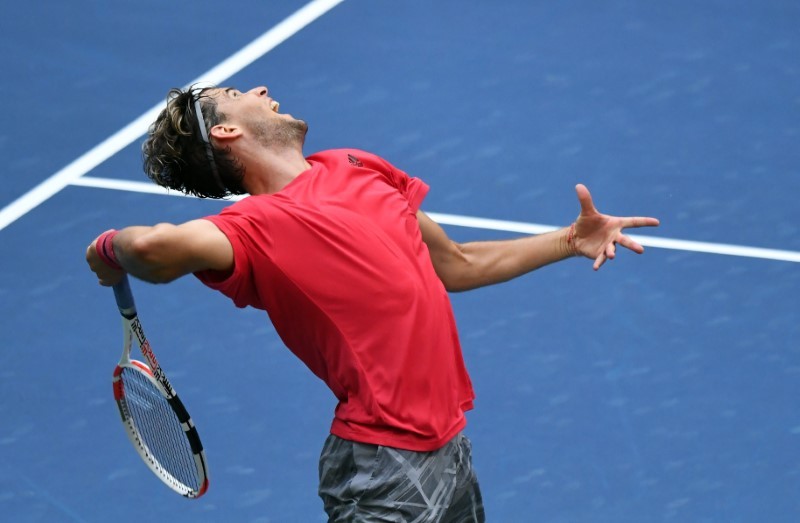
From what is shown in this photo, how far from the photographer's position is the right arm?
170 inches

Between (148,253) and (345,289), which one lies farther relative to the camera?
(345,289)

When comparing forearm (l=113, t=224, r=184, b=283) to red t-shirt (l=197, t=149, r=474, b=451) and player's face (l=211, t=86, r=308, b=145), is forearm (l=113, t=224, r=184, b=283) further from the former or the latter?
player's face (l=211, t=86, r=308, b=145)

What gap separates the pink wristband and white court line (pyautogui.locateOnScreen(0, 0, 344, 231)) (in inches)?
112

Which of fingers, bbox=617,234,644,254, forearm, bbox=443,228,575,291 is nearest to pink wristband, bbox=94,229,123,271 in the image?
forearm, bbox=443,228,575,291

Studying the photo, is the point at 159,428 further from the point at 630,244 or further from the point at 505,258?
the point at 630,244

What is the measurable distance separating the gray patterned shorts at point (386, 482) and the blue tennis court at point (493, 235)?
1.51 m

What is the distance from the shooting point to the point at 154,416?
5410mm

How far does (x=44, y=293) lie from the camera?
723 cm

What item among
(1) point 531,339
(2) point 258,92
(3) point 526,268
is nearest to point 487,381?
(1) point 531,339

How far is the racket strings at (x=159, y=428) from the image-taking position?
5254mm

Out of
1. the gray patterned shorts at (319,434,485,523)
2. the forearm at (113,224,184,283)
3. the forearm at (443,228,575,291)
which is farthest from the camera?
the forearm at (443,228,575,291)

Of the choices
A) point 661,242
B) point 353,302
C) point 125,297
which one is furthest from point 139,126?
point 353,302

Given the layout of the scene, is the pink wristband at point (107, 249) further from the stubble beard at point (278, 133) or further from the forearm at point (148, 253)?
the stubble beard at point (278, 133)

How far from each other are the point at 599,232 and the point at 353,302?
1055 millimetres
